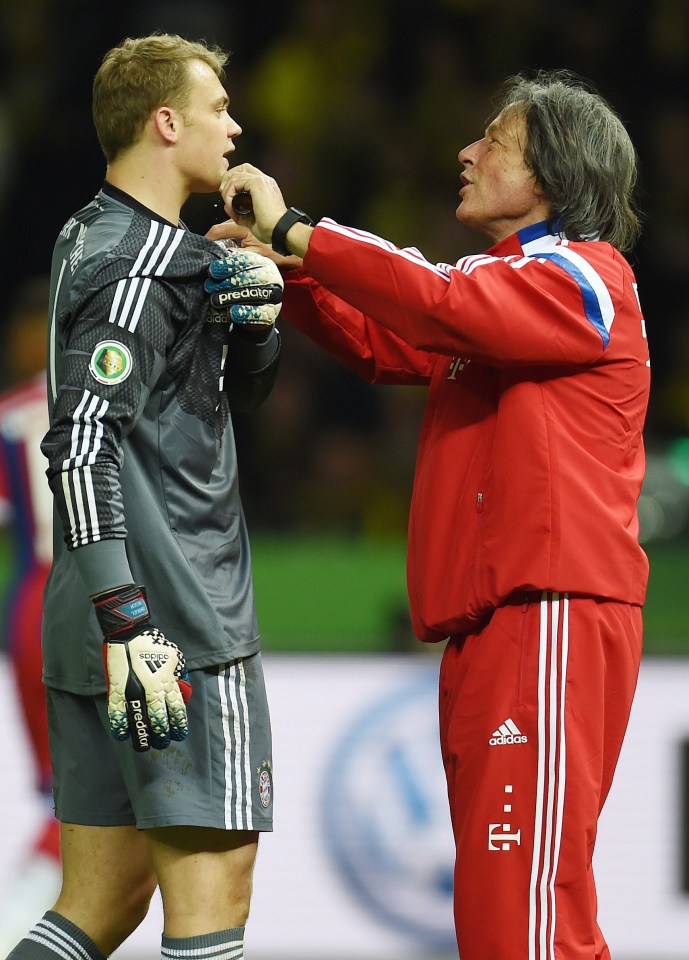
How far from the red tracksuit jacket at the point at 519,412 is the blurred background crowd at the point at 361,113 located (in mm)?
3681

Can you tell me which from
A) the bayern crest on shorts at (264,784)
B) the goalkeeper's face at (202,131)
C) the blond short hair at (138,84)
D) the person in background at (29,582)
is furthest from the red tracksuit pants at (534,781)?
the person in background at (29,582)

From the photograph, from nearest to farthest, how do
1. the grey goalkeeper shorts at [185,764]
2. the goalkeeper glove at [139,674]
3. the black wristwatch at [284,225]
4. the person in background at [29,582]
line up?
1. the goalkeeper glove at [139,674]
2. the grey goalkeeper shorts at [185,764]
3. the black wristwatch at [284,225]
4. the person in background at [29,582]

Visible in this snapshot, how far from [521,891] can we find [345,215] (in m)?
5.18

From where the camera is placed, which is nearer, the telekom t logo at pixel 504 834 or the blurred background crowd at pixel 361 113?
the telekom t logo at pixel 504 834

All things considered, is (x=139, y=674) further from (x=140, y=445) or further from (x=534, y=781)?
(x=534, y=781)

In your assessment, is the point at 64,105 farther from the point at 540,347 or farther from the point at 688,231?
the point at 540,347

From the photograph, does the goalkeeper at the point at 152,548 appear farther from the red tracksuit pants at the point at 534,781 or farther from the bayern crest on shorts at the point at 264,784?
the red tracksuit pants at the point at 534,781

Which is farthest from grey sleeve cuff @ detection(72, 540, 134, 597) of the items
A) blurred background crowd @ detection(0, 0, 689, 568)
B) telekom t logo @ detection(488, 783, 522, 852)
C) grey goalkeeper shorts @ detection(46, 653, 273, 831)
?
blurred background crowd @ detection(0, 0, 689, 568)

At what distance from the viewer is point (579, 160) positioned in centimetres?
296

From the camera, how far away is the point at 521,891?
2.77 meters

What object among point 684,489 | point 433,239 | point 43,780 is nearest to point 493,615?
point 43,780

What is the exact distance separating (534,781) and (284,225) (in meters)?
1.13

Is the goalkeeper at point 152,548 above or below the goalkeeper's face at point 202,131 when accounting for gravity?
below

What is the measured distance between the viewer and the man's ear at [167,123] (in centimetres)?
274
